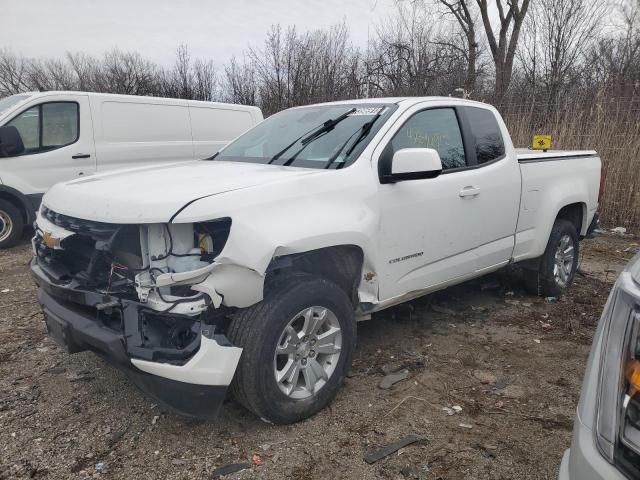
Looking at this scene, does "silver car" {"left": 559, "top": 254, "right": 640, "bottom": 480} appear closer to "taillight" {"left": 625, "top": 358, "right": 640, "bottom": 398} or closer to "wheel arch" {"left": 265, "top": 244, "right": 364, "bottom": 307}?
"taillight" {"left": 625, "top": 358, "right": 640, "bottom": 398}

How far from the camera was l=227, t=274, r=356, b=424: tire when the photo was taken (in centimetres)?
251

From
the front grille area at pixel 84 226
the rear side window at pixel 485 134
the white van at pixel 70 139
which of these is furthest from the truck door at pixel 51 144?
the rear side window at pixel 485 134

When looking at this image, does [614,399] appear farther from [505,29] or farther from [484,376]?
[505,29]

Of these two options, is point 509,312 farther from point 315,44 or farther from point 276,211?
point 315,44

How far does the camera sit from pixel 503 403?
3.08 m

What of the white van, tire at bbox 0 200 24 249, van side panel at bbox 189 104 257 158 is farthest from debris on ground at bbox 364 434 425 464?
van side panel at bbox 189 104 257 158

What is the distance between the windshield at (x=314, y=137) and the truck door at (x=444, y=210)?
191 mm

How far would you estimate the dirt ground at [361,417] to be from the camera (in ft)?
8.20

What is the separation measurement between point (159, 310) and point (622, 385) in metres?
1.87

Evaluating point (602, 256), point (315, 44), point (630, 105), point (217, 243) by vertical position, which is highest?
point (315, 44)

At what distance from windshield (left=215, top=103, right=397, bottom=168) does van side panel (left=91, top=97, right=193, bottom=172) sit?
137 inches

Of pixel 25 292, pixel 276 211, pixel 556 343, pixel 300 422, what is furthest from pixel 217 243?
pixel 25 292

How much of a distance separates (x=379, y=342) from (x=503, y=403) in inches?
42.6

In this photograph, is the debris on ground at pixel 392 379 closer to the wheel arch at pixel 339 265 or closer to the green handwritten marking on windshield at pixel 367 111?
the wheel arch at pixel 339 265
